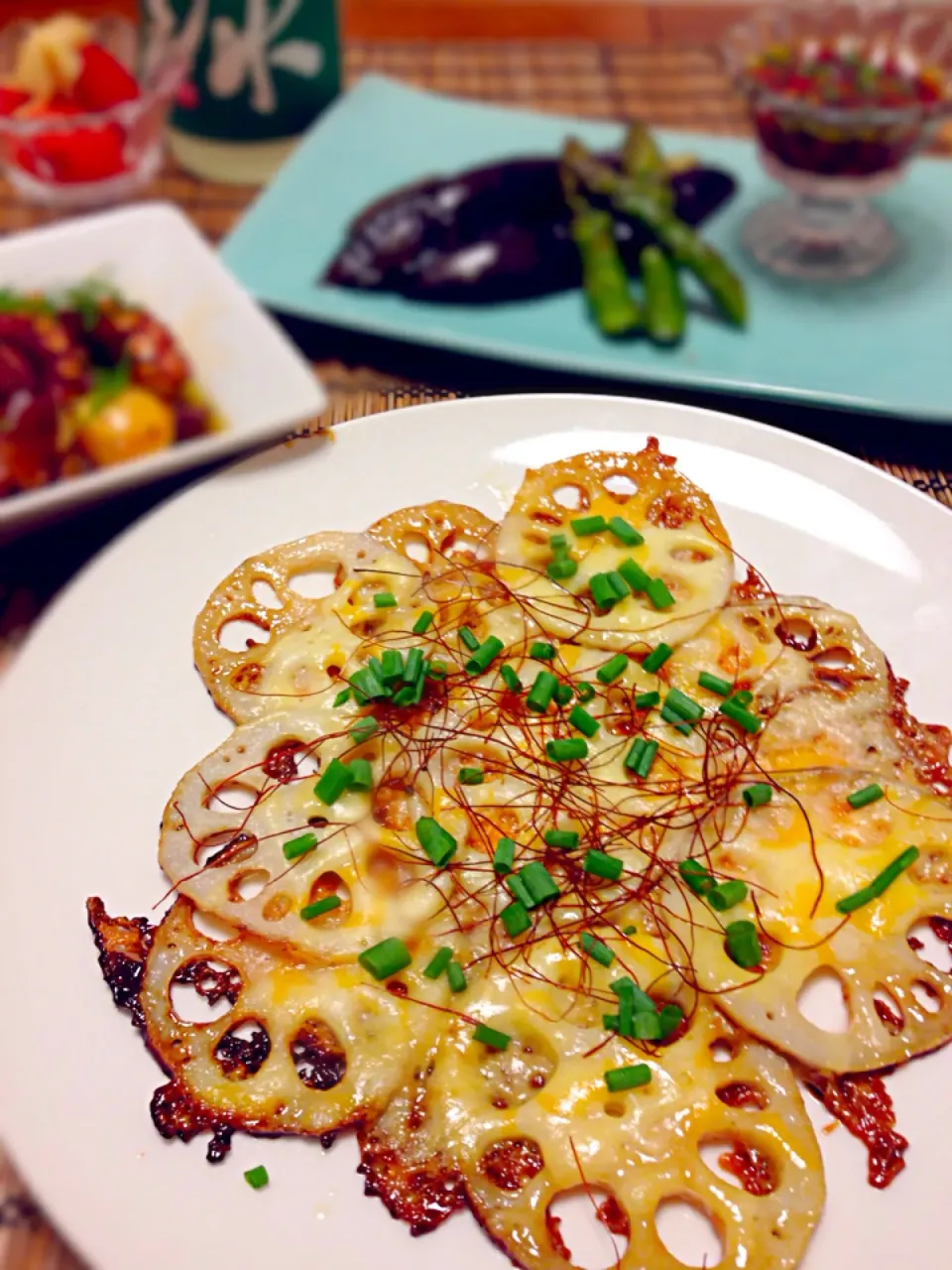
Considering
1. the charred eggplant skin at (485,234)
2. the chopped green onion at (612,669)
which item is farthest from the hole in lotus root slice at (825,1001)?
the charred eggplant skin at (485,234)

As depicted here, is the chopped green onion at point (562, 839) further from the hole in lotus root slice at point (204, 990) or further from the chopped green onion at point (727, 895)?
the hole in lotus root slice at point (204, 990)

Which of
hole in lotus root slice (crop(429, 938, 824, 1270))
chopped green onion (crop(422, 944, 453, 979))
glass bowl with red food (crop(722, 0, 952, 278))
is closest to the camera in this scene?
hole in lotus root slice (crop(429, 938, 824, 1270))

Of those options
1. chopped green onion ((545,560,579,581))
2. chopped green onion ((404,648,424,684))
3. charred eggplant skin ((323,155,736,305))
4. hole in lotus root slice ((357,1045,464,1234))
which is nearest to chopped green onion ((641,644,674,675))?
chopped green onion ((545,560,579,581))

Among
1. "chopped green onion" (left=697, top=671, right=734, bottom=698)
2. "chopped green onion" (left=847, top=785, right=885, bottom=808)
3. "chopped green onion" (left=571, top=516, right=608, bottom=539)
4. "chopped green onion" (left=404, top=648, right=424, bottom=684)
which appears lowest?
"chopped green onion" (left=847, top=785, right=885, bottom=808)

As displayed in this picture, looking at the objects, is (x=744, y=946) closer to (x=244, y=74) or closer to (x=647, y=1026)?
(x=647, y=1026)

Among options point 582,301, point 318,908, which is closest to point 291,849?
point 318,908

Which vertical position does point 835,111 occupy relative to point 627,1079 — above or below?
above

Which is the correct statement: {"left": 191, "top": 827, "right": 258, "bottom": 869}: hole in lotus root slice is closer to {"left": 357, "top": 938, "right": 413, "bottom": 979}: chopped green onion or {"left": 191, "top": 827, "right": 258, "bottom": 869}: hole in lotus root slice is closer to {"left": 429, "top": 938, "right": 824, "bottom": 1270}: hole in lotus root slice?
{"left": 357, "top": 938, "right": 413, "bottom": 979}: chopped green onion
